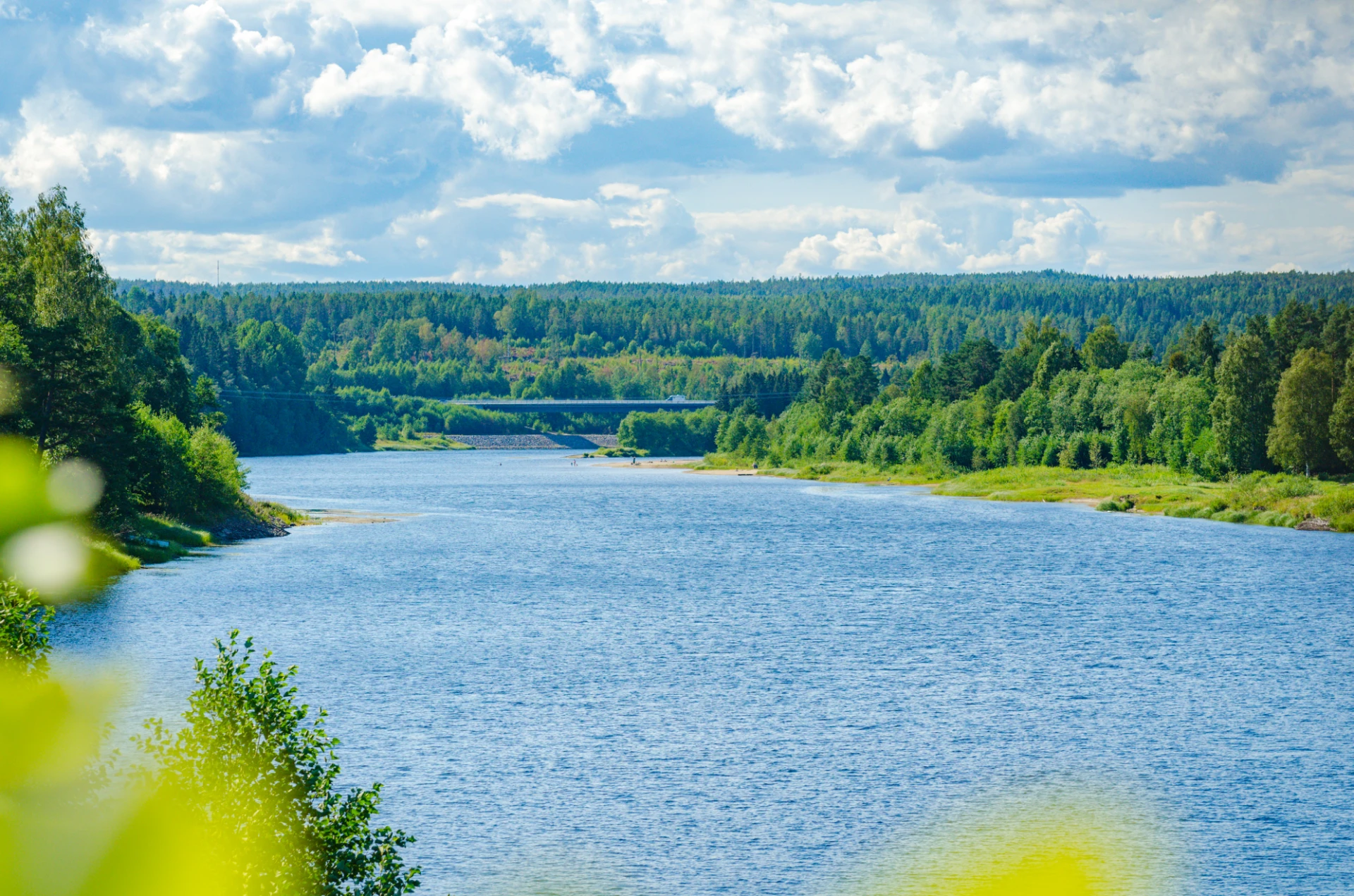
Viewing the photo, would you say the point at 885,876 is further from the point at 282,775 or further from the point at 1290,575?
the point at 1290,575

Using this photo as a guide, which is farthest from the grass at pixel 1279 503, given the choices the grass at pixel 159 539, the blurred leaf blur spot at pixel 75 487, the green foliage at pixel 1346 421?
the blurred leaf blur spot at pixel 75 487

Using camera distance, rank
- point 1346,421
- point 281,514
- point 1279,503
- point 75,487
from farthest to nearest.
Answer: point 1346,421 → point 1279,503 → point 281,514 → point 75,487

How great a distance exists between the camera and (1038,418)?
146 meters

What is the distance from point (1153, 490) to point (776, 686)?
84.1 metres

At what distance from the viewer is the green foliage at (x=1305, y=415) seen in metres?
108

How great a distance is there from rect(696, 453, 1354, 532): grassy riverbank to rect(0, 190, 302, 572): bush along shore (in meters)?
68.9

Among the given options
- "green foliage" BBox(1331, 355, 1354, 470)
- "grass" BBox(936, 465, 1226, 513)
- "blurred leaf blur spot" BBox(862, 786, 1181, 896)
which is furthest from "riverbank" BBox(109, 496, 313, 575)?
"green foliage" BBox(1331, 355, 1354, 470)

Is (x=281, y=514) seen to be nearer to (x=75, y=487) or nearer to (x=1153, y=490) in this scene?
(x=75, y=487)

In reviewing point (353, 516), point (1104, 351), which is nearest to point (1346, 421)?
point (1104, 351)

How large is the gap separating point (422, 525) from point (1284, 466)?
230ft

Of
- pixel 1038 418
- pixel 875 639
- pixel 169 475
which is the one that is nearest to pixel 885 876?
pixel 875 639

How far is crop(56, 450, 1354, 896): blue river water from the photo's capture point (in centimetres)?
2942

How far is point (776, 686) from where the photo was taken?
4494cm

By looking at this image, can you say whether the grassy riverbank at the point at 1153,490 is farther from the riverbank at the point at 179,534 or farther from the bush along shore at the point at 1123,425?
the riverbank at the point at 179,534
